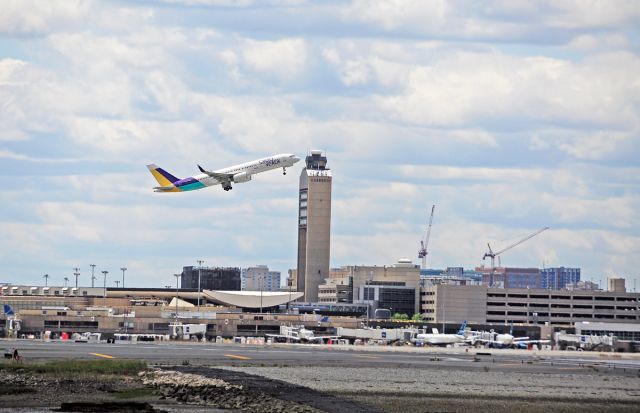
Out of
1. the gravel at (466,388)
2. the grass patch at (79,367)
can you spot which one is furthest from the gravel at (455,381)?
the grass patch at (79,367)

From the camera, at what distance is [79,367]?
13262 cm

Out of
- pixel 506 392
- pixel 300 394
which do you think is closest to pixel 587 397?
pixel 506 392

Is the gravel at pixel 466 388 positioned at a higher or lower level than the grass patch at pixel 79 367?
lower

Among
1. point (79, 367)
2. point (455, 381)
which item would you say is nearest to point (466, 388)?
point (455, 381)

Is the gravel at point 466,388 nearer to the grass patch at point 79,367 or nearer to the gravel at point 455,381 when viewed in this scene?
the gravel at point 455,381

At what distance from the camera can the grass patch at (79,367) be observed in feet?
422

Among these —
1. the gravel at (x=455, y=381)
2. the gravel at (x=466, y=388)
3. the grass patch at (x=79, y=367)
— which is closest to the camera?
the gravel at (x=466, y=388)

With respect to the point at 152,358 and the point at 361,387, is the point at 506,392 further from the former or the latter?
the point at 152,358

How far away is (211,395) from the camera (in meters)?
106

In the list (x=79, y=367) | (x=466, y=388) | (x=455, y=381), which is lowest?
(x=466, y=388)

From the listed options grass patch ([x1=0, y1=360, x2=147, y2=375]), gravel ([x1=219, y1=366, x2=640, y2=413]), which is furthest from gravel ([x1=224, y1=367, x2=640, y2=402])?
grass patch ([x1=0, y1=360, x2=147, y2=375])

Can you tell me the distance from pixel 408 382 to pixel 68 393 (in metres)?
37.0

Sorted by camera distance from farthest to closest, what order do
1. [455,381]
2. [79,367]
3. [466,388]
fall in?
[455,381] < [79,367] < [466,388]

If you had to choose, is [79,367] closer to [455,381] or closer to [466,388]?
[455,381]
